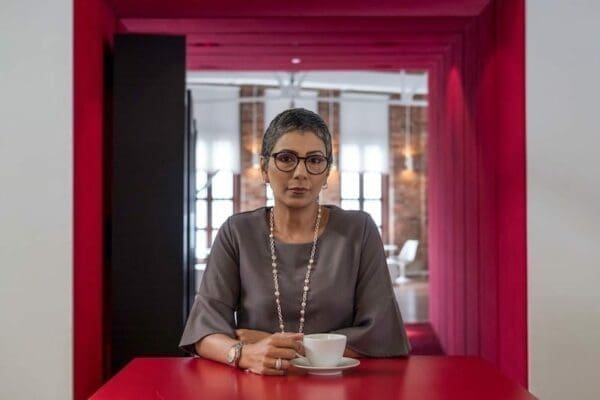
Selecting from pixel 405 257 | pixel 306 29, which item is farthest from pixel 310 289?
pixel 405 257

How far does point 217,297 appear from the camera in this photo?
2.09m

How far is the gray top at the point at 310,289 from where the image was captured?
2055 mm

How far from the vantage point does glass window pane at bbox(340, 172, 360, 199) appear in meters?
16.7

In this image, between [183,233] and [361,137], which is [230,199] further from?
[183,233]

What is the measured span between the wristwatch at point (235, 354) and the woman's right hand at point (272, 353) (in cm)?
3

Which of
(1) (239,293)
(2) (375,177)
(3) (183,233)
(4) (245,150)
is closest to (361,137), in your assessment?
(2) (375,177)

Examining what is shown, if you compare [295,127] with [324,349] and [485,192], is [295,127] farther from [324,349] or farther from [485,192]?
[485,192]

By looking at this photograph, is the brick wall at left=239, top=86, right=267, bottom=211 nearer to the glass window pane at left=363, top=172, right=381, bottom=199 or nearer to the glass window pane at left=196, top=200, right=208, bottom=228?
the glass window pane at left=196, top=200, right=208, bottom=228

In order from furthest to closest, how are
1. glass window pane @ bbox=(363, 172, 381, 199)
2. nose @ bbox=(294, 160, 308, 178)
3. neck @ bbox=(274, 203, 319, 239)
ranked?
glass window pane @ bbox=(363, 172, 381, 199), neck @ bbox=(274, 203, 319, 239), nose @ bbox=(294, 160, 308, 178)

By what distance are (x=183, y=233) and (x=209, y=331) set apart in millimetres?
2721

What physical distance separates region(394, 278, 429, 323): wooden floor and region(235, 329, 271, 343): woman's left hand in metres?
6.15

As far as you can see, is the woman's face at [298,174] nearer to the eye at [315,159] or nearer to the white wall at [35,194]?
the eye at [315,159]

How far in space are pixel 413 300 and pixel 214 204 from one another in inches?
197

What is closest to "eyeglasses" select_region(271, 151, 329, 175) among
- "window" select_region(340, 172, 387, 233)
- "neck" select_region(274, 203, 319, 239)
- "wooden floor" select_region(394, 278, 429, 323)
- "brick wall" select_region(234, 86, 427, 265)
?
"neck" select_region(274, 203, 319, 239)
